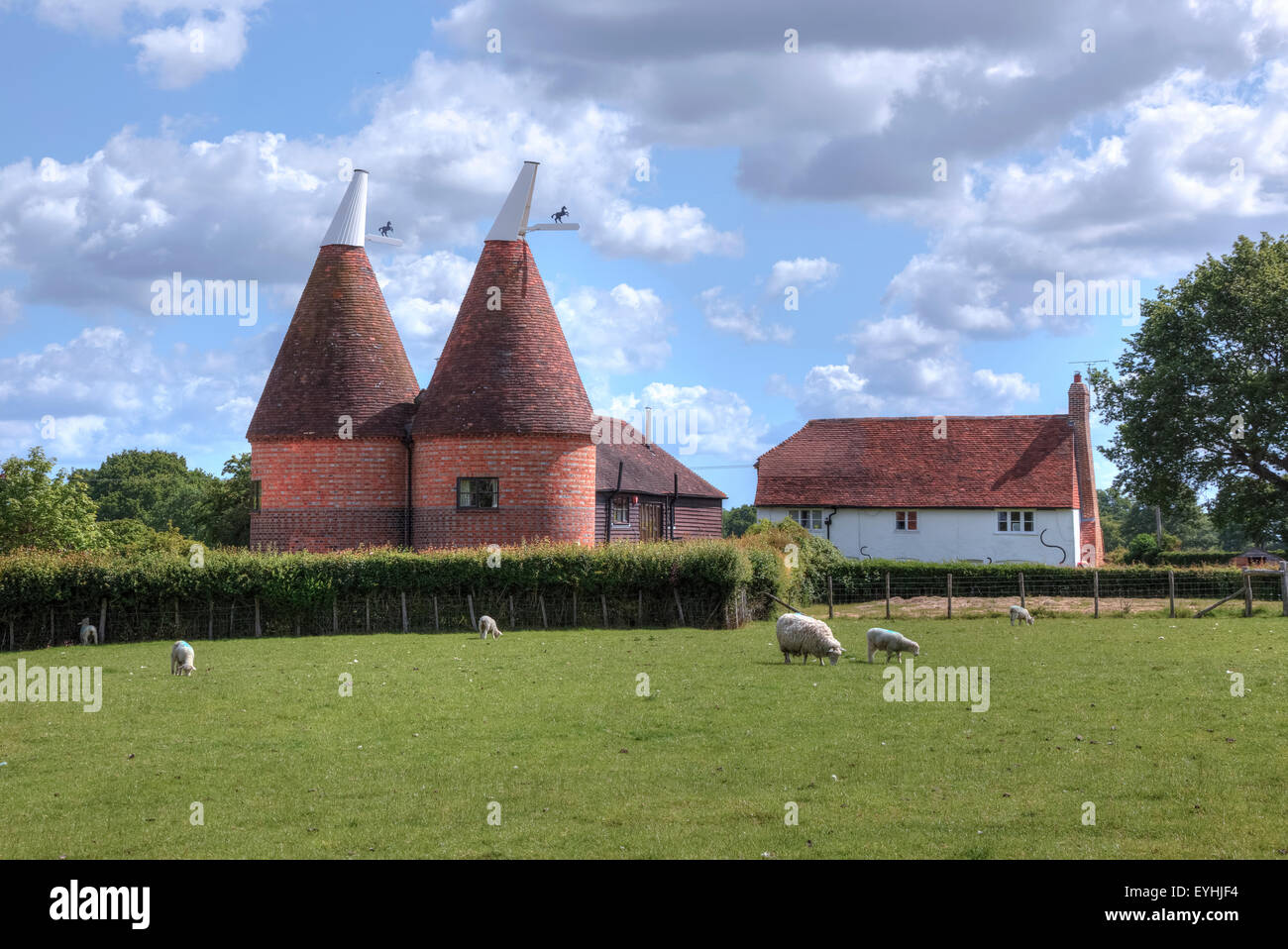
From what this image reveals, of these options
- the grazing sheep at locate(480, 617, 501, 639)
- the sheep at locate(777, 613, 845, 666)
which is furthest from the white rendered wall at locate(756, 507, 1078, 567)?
the sheep at locate(777, 613, 845, 666)

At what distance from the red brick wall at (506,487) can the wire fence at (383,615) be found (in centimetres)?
320

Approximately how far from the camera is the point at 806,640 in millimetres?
20734

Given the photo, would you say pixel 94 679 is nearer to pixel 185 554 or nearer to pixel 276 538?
pixel 185 554

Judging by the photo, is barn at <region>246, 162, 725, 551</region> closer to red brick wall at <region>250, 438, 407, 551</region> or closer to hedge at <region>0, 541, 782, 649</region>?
red brick wall at <region>250, 438, 407, 551</region>

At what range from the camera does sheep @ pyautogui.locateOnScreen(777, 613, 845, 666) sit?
20.6m

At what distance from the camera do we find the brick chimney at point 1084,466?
169 feet

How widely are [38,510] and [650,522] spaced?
2902 cm

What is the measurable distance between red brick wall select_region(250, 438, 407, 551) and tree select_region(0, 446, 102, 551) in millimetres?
22153

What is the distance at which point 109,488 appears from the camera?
3893 inches

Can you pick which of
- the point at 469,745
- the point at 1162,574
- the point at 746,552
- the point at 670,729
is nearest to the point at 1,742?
the point at 469,745

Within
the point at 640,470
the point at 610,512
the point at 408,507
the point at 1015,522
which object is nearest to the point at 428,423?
the point at 408,507

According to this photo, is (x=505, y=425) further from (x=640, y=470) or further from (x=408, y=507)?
(x=640, y=470)

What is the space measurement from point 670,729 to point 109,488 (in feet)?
316

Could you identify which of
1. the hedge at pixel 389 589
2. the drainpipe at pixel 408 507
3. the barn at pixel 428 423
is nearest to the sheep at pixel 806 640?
the hedge at pixel 389 589
